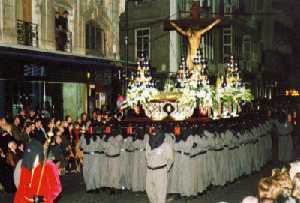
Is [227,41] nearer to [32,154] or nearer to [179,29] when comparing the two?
[179,29]

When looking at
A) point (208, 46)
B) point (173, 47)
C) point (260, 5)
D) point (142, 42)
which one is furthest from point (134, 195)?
point (260, 5)

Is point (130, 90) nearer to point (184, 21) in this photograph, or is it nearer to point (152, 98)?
point (152, 98)

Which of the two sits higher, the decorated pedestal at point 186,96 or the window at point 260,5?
the window at point 260,5

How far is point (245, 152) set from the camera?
1630 cm

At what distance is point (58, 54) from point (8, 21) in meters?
3.40

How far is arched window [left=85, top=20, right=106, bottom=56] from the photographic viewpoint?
27.3 meters

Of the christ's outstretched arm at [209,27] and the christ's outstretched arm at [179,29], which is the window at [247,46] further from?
the christ's outstretched arm at [209,27]

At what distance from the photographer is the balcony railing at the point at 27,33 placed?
21.2 meters

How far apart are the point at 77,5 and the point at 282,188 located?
21159 millimetres

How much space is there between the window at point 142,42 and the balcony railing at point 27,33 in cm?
1715

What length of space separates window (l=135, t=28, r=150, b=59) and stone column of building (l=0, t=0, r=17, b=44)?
61.7ft

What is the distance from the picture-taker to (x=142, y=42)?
39.5 m

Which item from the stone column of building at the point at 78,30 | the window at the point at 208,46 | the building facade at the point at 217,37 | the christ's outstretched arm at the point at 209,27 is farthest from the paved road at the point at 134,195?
the window at the point at 208,46

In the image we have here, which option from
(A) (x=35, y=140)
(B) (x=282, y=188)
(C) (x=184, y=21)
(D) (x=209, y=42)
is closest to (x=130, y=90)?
(C) (x=184, y=21)
